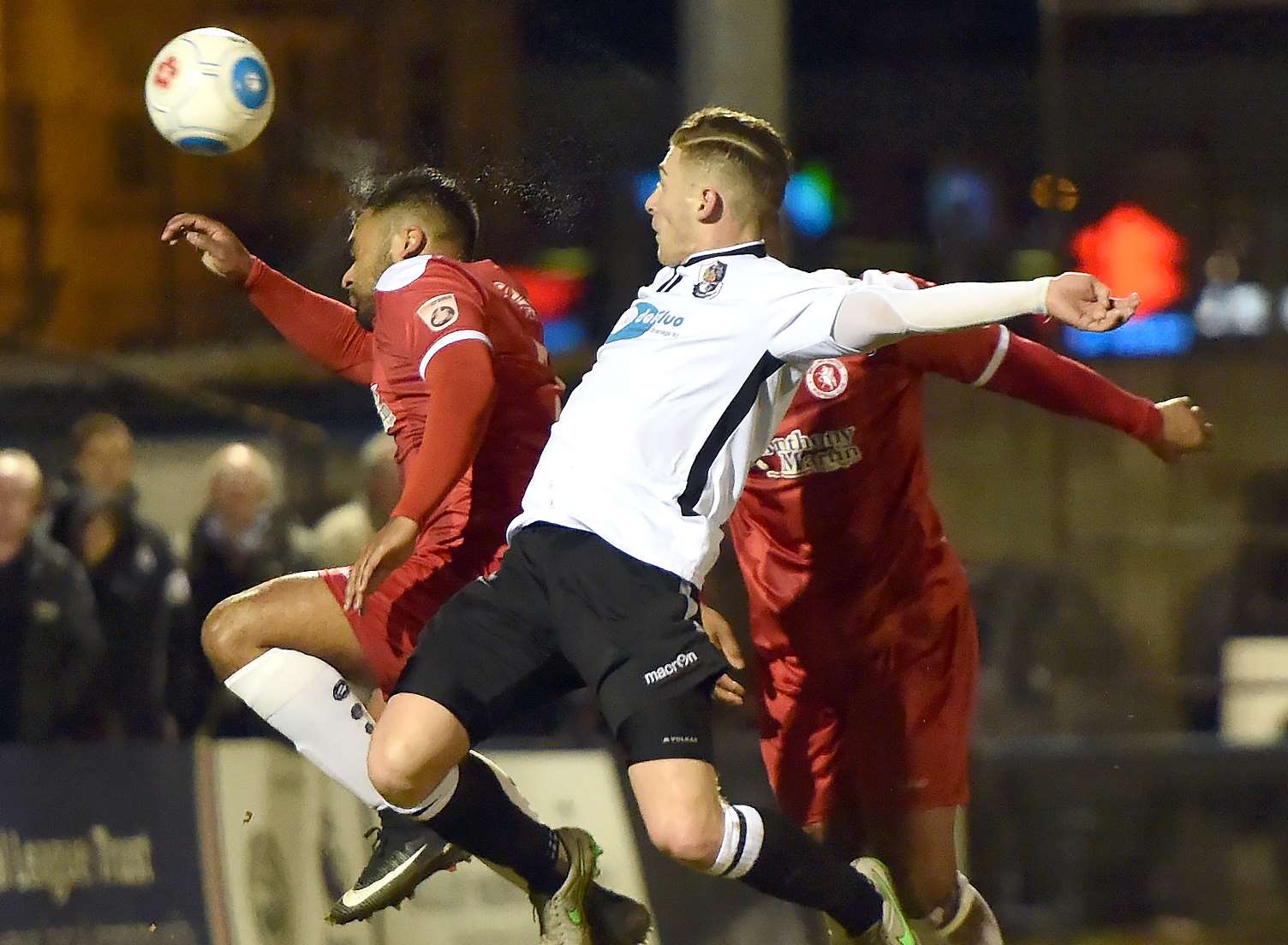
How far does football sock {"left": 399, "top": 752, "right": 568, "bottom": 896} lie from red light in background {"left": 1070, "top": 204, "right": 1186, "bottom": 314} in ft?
10.1

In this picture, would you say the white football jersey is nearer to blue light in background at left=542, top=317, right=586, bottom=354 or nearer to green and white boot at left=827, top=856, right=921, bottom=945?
green and white boot at left=827, top=856, right=921, bottom=945

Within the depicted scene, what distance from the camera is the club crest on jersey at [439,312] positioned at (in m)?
3.80

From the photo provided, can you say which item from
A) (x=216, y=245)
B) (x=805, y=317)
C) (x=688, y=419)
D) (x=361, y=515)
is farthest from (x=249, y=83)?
(x=361, y=515)

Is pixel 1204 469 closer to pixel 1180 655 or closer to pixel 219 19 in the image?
pixel 1180 655

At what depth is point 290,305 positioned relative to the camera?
435 cm

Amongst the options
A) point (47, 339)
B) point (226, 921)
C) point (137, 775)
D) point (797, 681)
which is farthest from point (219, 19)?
point (797, 681)

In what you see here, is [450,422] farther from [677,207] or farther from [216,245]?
[216,245]

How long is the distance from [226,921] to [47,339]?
267 centimetres

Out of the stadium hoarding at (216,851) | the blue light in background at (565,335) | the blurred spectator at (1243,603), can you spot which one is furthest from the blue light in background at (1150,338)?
the stadium hoarding at (216,851)

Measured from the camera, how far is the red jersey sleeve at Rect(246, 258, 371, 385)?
14.3ft

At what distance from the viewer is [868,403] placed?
3.96 metres

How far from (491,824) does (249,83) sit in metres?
1.81

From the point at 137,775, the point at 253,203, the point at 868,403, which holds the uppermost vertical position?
the point at 253,203

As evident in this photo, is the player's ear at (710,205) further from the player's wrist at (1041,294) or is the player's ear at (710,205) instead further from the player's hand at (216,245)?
the player's hand at (216,245)
